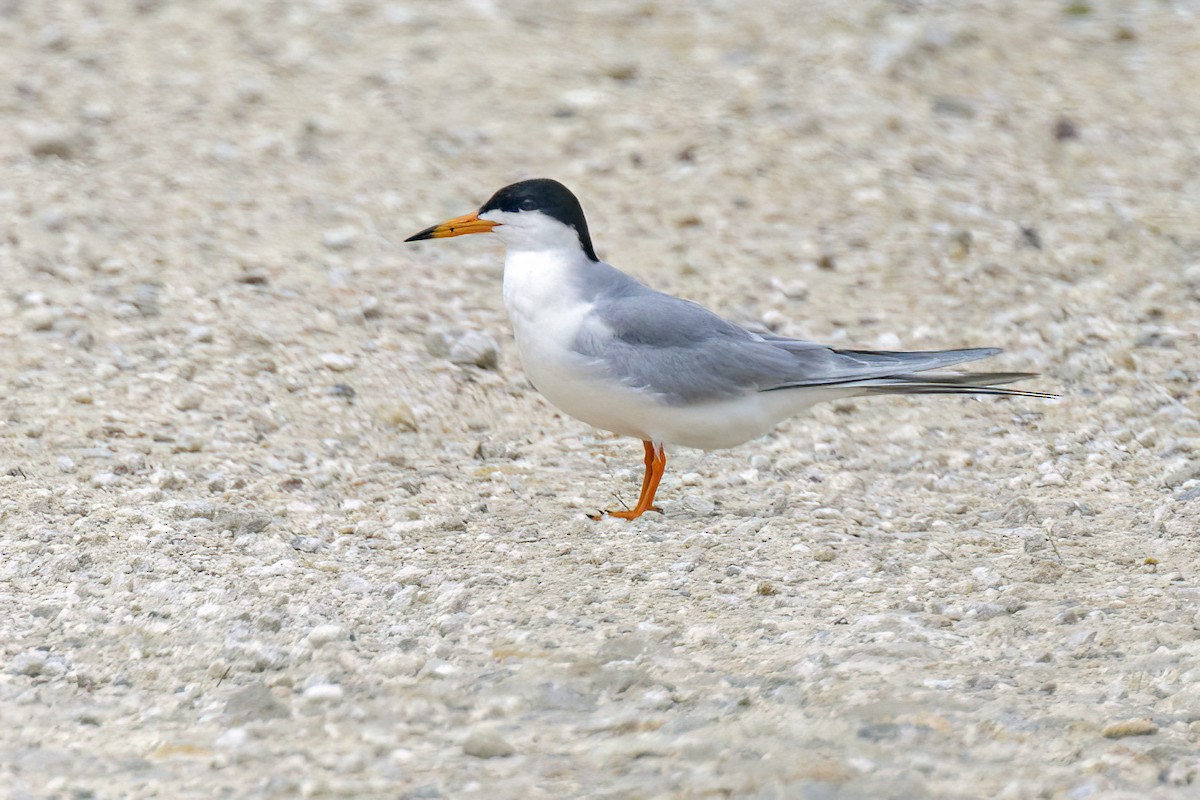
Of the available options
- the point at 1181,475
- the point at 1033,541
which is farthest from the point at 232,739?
the point at 1181,475

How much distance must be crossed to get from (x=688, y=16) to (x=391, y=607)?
5.89m

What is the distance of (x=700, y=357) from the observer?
194 inches

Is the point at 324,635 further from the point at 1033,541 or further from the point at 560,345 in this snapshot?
the point at 1033,541

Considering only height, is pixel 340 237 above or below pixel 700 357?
below

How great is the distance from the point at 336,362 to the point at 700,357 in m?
1.73

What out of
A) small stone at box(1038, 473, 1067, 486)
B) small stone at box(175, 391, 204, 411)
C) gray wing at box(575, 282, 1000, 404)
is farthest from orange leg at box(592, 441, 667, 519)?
small stone at box(175, 391, 204, 411)

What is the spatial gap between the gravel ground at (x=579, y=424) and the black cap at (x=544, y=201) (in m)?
0.95

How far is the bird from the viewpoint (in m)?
4.86

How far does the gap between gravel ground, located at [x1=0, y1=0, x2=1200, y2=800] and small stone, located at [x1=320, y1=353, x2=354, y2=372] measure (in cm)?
2

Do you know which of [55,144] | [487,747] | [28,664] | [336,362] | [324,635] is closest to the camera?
[487,747]

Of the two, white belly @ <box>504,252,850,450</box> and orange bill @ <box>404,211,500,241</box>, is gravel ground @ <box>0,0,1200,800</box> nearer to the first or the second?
white belly @ <box>504,252,850,450</box>

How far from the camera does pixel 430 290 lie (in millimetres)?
6766

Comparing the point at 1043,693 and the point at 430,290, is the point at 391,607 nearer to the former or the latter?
the point at 1043,693

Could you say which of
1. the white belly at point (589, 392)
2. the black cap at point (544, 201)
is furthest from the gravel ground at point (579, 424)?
the black cap at point (544, 201)
